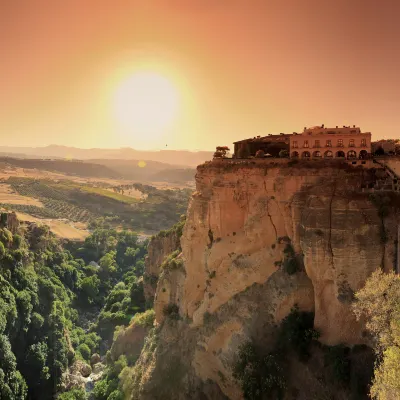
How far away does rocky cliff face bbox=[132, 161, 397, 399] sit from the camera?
2725 cm

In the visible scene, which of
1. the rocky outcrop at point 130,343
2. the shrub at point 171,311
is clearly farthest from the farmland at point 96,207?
the shrub at point 171,311

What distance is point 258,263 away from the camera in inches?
1315

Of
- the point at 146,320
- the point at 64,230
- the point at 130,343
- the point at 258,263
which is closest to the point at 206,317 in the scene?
the point at 258,263

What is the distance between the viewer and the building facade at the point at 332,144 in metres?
32.2

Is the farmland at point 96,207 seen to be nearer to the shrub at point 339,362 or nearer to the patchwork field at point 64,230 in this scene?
the patchwork field at point 64,230

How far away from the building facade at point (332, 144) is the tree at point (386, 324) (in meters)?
11.5

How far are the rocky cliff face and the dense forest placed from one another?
13.0 m

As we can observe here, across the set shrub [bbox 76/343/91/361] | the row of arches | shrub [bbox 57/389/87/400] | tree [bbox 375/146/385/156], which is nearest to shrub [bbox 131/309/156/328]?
shrub [bbox 57/389/87/400]

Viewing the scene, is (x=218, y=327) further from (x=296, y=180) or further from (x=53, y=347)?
(x=53, y=347)

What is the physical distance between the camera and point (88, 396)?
5209 cm

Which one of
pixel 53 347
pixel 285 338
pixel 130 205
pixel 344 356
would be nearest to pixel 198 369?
pixel 285 338

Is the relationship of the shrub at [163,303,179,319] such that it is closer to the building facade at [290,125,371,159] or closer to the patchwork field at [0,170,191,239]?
the building facade at [290,125,371,159]

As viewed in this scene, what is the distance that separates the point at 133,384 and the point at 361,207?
29.3m

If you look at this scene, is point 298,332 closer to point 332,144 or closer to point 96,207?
point 332,144
